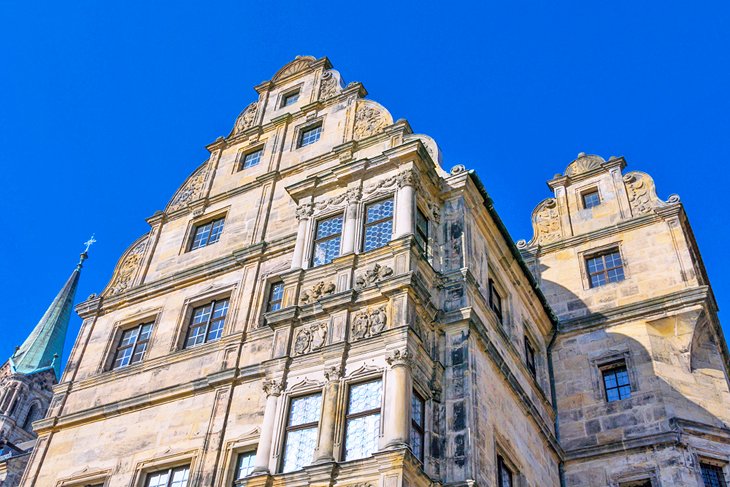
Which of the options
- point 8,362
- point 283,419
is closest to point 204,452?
point 283,419

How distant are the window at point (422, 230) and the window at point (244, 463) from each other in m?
5.30

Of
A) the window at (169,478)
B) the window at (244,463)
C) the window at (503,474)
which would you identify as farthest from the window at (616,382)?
the window at (169,478)

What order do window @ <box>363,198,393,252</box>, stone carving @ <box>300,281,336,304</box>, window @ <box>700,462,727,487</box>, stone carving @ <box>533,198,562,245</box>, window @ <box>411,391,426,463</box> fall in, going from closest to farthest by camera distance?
window @ <box>411,391,426,463</box> < stone carving @ <box>300,281,336,304</box> < window @ <box>363,198,393,252</box> < window @ <box>700,462,727,487</box> < stone carving @ <box>533,198,562,245</box>

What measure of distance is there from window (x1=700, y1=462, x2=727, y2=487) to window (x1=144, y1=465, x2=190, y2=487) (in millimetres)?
11463

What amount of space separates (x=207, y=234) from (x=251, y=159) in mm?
3026

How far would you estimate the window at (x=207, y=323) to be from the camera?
18.5 metres

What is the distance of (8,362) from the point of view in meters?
62.6

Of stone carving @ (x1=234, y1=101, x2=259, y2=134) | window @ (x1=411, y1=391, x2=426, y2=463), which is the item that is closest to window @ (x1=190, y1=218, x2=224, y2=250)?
stone carving @ (x1=234, y1=101, x2=259, y2=134)

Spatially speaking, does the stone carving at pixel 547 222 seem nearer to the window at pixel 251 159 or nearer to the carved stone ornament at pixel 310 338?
the window at pixel 251 159

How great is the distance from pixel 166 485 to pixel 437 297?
22.2 ft

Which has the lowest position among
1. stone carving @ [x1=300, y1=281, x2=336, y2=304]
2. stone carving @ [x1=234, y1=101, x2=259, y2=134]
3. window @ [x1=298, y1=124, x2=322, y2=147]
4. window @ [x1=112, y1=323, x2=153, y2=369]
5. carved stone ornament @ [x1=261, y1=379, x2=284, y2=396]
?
carved stone ornament @ [x1=261, y1=379, x2=284, y2=396]

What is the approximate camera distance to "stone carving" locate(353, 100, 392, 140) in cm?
2058

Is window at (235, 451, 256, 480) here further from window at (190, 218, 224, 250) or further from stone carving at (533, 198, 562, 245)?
stone carving at (533, 198, 562, 245)

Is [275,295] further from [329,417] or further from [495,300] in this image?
[329,417]
